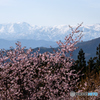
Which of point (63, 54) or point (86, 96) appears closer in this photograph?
point (86, 96)

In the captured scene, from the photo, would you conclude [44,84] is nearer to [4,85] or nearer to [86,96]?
[4,85]

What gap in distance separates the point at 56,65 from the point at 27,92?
2171mm

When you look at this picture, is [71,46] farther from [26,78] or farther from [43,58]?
[26,78]

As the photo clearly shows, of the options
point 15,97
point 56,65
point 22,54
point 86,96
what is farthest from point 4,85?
point 86,96

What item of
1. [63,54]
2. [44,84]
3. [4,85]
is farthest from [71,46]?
[4,85]

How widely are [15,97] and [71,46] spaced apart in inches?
157

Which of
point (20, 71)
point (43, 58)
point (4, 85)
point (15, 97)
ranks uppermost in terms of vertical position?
point (43, 58)

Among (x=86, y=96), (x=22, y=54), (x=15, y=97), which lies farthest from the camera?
(x=22, y=54)

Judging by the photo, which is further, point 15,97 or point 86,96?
point 15,97

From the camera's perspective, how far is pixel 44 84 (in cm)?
1042

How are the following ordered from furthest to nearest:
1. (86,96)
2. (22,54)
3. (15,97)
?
1. (22,54)
2. (15,97)
3. (86,96)

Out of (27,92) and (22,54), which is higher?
(22,54)

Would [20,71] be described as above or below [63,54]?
A: below

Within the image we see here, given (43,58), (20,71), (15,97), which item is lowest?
(15,97)
